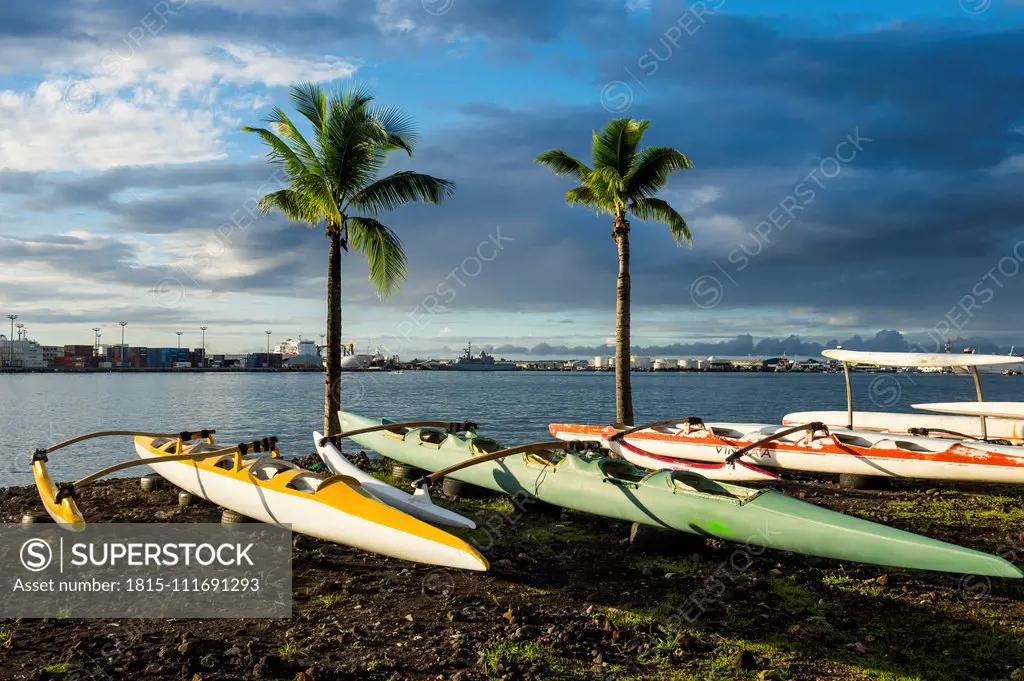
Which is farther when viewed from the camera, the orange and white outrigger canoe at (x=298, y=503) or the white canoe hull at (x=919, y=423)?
the white canoe hull at (x=919, y=423)

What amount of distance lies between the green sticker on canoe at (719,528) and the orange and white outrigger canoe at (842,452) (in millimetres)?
3132

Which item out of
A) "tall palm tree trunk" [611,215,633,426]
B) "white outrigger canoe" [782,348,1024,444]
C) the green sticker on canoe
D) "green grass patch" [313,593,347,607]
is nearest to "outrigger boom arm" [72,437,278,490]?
"green grass patch" [313,593,347,607]

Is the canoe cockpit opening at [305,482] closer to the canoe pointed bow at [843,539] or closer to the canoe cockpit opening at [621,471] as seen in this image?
the canoe cockpit opening at [621,471]

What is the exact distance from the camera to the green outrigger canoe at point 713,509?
286 inches

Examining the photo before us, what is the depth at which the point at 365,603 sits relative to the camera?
743 cm

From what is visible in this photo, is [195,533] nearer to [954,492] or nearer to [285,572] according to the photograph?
[285,572]

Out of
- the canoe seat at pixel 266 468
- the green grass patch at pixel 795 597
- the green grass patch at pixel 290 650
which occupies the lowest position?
the green grass patch at pixel 795 597

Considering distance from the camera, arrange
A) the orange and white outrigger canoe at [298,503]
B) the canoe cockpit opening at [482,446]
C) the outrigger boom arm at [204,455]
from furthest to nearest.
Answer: the canoe cockpit opening at [482,446] < the outrigger boom arm at [204,455] < the orange and white outrigger canoe at [298,503]

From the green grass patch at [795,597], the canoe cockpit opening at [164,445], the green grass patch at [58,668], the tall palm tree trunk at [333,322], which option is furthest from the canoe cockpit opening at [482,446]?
the green grass patch at [58,668]

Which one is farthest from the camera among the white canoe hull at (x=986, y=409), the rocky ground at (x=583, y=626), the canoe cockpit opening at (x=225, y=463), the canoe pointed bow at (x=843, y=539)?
the white canoe hull at (x=986, y=409)

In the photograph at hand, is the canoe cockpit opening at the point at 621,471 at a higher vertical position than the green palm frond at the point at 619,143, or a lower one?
lower

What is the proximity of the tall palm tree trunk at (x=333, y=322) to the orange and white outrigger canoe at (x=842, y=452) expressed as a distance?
292 inches

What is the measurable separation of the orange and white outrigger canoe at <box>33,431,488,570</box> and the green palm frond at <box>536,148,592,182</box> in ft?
41.3

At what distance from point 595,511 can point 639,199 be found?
38.6 ft
